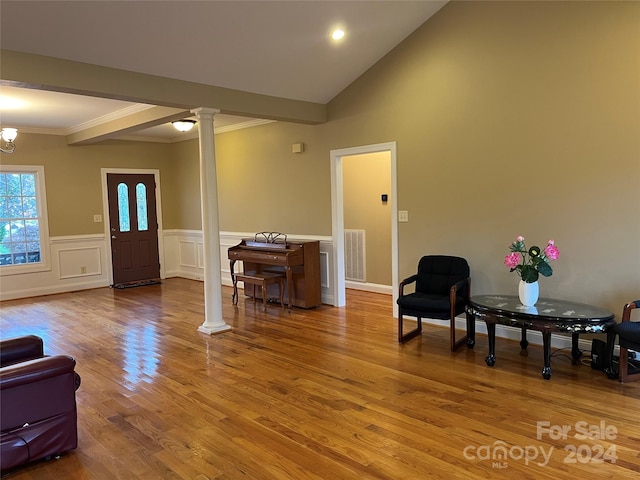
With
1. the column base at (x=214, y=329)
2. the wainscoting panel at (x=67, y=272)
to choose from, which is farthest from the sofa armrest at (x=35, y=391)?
the wainscoting panel at (x=67, y=272)

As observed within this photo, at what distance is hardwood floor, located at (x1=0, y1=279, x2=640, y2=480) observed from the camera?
7.99 feet

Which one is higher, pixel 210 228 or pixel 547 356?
pixel 210 228

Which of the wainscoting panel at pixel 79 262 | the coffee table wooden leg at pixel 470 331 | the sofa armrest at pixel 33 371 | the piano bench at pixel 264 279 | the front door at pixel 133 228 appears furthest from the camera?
the front door at pixel 133 228

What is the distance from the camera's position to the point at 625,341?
3258mm

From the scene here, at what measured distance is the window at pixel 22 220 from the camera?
24.0 ft

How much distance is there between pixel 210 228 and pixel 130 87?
1579mm

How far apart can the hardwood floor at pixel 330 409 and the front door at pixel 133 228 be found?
3.42 m

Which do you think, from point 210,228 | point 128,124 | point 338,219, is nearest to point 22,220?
point 128,124

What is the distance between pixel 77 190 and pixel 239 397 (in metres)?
6.12

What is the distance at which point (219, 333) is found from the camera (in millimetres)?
4988

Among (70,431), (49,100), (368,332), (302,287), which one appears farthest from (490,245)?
(49,100)

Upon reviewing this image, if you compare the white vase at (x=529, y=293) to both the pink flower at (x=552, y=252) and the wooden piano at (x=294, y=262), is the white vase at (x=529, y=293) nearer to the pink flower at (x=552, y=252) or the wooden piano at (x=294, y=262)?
the pink flower at (x=552, y=252)

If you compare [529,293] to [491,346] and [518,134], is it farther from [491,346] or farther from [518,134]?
[518,134]

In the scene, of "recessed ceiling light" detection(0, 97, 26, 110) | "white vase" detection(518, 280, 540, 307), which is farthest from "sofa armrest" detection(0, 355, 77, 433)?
"recessed ceiling light" detection(0, 97, 26, 110)
